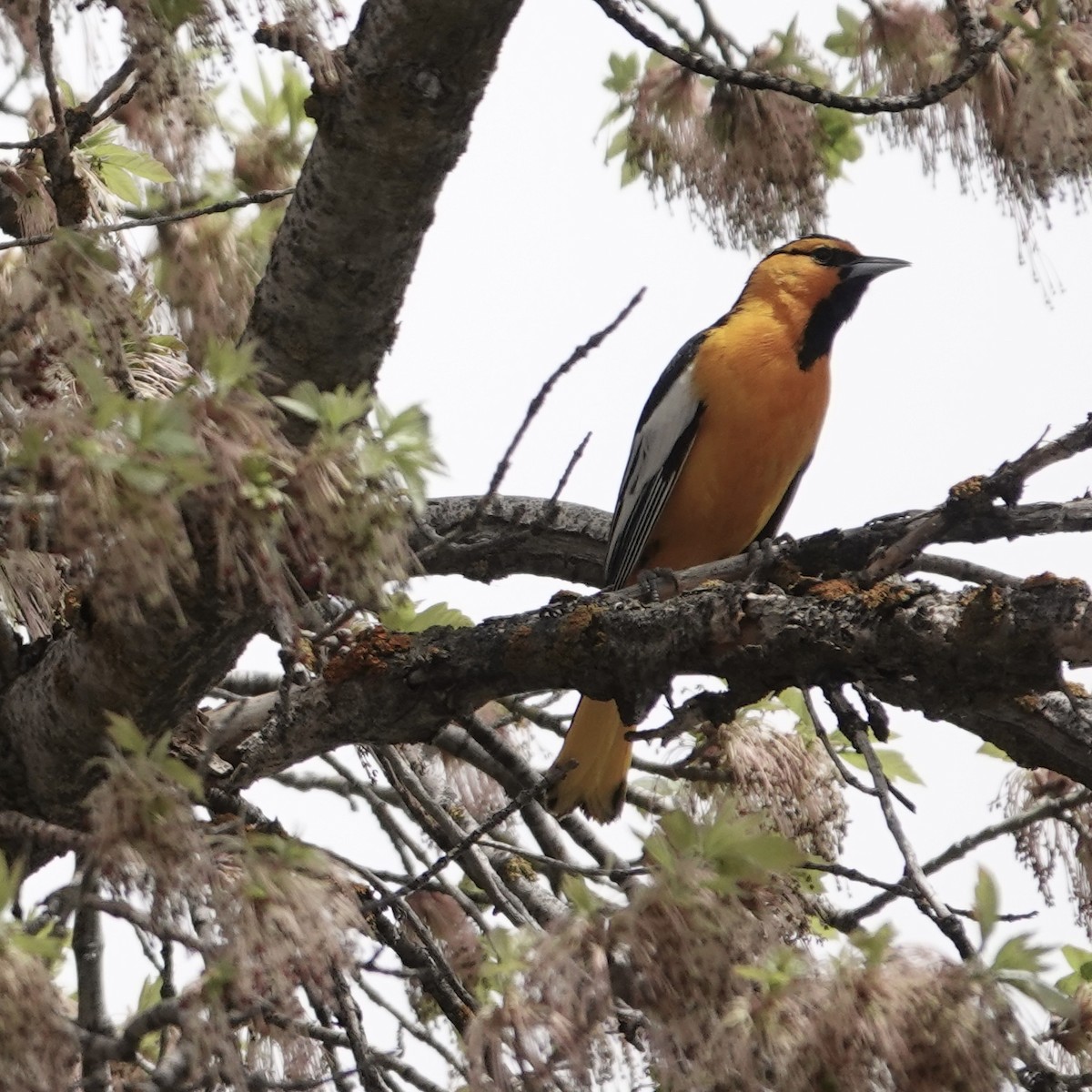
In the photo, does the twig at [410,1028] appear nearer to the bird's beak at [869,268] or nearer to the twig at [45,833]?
the twig at [45,833]

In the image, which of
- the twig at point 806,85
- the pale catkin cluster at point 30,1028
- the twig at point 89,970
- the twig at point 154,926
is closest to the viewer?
the pale catkin cluster at point 30,1028

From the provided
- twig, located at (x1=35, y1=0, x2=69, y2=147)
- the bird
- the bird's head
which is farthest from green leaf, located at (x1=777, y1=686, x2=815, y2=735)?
twig, located at (x1=35, y1=0, x2=69, y2=147)

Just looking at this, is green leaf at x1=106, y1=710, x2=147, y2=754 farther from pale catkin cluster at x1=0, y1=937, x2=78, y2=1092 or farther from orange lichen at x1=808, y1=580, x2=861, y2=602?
orange lichen at x1=808, y1=580, x2=861, y2=602

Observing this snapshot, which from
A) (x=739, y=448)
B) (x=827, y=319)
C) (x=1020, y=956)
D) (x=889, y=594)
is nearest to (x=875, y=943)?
(x=1020, y=956)

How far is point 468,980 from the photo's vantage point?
304 cm

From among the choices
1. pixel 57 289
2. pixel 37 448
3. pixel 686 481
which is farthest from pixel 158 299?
pixel 686 481

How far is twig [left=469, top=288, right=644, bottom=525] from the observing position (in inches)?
79.9

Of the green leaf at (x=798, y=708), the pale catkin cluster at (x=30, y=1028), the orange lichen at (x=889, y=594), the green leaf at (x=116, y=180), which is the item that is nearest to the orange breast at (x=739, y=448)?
the green leaf at (x=798, y=708)

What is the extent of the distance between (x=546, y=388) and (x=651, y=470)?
1.87 meters

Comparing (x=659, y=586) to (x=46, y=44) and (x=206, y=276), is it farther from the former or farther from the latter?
(x=46, y=44)

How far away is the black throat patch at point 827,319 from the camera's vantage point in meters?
4.09

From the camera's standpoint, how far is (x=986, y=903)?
1.67 meters

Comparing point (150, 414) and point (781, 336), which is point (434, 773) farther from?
point (150, 414)

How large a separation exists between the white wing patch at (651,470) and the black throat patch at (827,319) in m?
0.31
